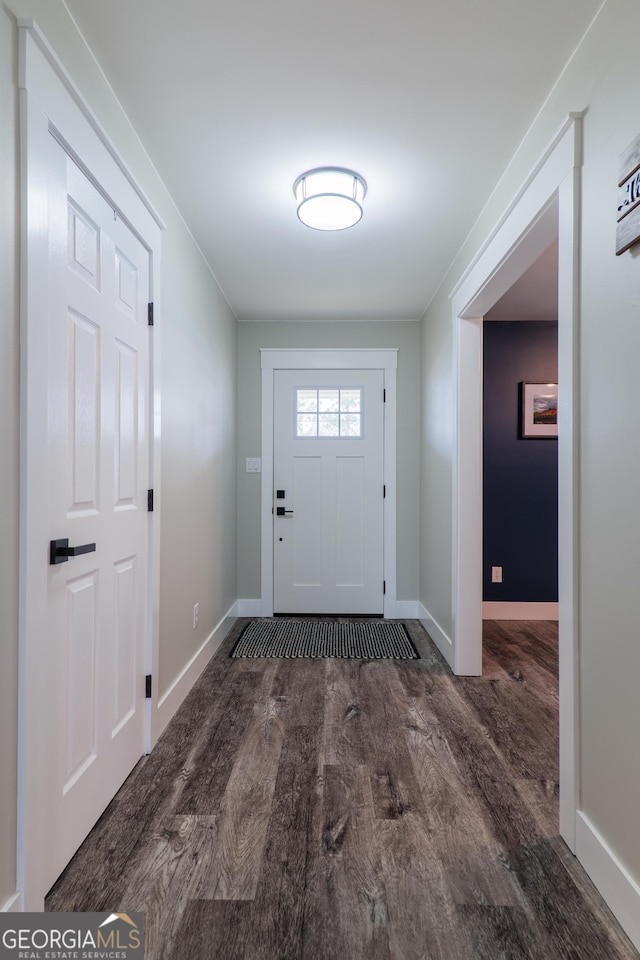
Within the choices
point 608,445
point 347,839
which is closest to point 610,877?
point 347,839

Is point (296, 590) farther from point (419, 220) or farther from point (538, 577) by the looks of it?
point (419, 220)

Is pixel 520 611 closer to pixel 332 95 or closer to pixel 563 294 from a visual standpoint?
pixel 563 294

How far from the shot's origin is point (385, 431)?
4465 mm

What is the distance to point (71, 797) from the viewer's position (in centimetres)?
157

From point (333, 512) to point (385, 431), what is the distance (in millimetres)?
802

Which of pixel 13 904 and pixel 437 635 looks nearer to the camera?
pixel 13 904

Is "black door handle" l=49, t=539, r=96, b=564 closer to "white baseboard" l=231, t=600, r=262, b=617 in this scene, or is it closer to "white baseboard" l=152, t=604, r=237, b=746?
"white baseboard" l=152, t=604, r=237, b=746

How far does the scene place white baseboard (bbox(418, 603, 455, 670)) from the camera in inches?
130

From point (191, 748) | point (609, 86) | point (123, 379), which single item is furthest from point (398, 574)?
point (609, 86)

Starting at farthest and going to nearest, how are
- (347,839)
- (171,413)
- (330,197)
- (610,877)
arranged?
(171,413) < (330,197) < (347,839) < (610,877)

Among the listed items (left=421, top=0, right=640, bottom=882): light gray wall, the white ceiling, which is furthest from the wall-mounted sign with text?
the white ceiling

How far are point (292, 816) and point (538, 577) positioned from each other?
329 centimetres

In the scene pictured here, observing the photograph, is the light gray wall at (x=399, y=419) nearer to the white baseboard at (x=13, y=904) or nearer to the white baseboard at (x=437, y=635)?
the white baseboard at (x=437, y=635)

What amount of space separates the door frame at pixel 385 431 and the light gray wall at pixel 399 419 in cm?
5
